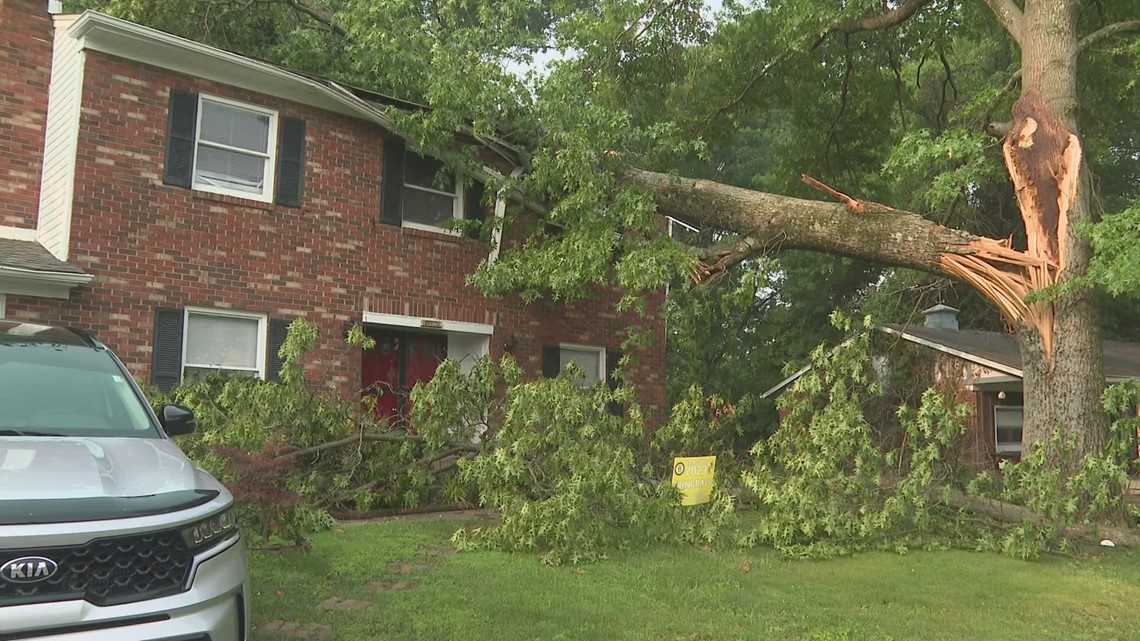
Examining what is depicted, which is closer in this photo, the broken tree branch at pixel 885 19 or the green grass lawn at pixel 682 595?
the green grass lawn at pixel 682 595

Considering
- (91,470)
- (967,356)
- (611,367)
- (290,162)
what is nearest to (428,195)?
(290,162)

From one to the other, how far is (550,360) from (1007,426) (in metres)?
12.3

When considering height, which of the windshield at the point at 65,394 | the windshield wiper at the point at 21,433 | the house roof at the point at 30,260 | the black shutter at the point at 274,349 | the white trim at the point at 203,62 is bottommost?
the windshield wiper at the point at 21,433

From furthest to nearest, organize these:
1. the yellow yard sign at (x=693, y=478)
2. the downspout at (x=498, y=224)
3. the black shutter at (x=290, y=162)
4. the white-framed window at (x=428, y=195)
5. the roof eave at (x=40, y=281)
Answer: the white-framed window at (x=428, y=195)
the downspout at (x=498, y=224)
the black shutter at (x=290, y=162)
the roof eave at (x=40, y=281)
the yellow yard sign at (x=693, y=478)

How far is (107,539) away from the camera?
116 inches

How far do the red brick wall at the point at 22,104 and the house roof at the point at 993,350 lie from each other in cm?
1268

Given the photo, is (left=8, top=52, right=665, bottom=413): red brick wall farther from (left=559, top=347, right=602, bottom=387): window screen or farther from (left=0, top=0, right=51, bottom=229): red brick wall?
(left=0, top=0, right=51, bottom=229): red brick wall

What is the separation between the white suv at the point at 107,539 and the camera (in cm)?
280

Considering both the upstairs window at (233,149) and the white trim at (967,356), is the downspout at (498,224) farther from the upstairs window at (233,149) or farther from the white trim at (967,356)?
the white trim at (967,356)

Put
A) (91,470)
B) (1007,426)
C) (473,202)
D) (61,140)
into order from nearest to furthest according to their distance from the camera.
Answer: (91,470) < (61,140) < (473,202) < (1007,426)

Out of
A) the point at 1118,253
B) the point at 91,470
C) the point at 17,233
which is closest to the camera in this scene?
the point at 91,470

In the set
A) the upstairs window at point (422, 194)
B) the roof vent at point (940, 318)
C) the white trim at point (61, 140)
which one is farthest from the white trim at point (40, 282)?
the roof vent at point (940, 318)

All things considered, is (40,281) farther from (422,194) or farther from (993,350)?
(993,350)

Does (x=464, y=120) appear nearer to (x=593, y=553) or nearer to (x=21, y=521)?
(x=593, y=553)
